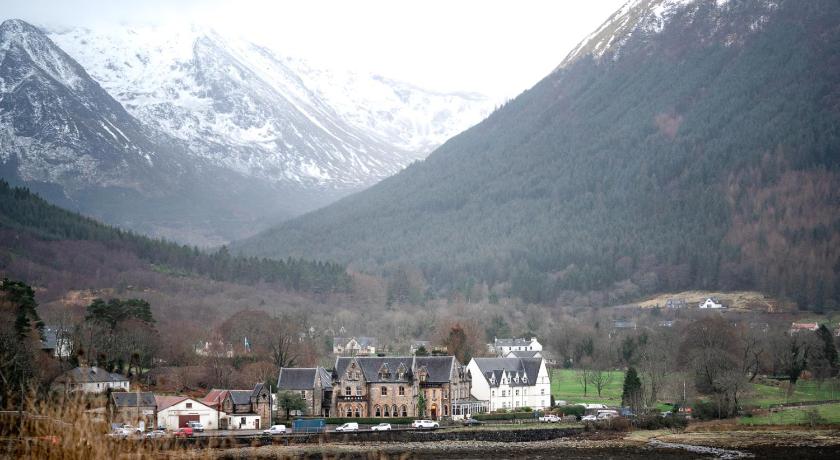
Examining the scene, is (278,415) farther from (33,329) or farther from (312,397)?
(33,329)

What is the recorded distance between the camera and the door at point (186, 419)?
87031mm

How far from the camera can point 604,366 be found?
132750 millimetres

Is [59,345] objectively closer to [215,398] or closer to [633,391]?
[215,398]

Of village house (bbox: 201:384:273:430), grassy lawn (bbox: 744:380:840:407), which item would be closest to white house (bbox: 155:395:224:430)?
village house (bbox: 201:384:273:430)

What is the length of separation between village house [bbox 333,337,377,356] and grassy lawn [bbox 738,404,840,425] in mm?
67586

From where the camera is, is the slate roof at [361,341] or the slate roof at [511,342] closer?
Answer: the slate roof at [511,342]

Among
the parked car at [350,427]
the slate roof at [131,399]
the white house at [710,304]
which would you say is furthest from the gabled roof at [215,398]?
the white house at [710,304]

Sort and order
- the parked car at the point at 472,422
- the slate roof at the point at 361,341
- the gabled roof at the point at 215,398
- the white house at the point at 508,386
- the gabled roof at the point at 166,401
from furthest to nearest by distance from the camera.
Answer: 1. the slate roof at the point at 361,341
2. the white house at the point at 508,386
3. the parked car at the point at 472,422
4. the gabled roof at the point at 215,398
5. the gabled roof at the point at 166,401

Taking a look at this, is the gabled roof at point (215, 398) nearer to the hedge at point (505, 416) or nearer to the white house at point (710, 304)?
the hedge at point (505, 416)

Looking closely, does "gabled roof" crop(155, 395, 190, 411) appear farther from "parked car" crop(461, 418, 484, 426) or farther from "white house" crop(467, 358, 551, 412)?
"white house" crop(467, 358, 551, 412)

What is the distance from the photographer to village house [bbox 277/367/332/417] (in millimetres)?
93625

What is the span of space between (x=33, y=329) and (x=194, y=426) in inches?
842

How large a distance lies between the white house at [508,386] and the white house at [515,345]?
38.1m

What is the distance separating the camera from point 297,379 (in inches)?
3708
